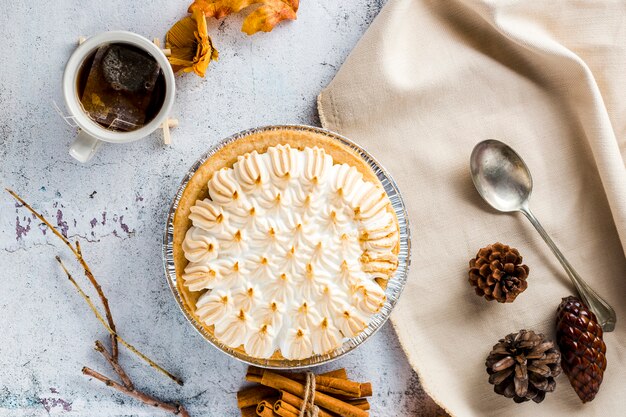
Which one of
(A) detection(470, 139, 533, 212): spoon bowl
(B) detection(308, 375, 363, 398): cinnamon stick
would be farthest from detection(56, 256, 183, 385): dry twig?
(A) detection(470, 139, 533, 212): spoon bowl

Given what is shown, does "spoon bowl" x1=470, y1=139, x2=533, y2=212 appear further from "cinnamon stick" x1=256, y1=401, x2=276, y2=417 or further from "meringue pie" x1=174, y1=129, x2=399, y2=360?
"cinnamon stick" x1=256, y1=401, x2=276, y2=417

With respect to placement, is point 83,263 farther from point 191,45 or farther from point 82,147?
point 191,45

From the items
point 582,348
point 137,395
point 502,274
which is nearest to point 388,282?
point 502,274

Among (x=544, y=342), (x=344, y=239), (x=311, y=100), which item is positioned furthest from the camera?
(x=311, y=100)

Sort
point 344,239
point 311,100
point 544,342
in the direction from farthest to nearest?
point 311,100, point 544,342, point 344,239

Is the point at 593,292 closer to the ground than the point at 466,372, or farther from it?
farther from it

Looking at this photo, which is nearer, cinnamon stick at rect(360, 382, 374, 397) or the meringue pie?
the meringue pie

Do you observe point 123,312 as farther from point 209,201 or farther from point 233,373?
point 209,201

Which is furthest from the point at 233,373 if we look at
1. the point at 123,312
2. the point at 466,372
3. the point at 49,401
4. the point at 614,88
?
the point at 614,88
